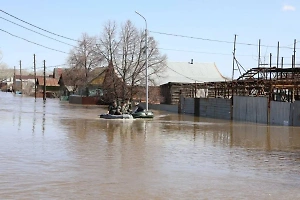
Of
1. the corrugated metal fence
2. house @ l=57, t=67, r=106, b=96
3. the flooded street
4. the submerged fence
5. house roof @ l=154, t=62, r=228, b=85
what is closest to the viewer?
the flooded street

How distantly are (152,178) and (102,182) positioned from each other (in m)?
1.53

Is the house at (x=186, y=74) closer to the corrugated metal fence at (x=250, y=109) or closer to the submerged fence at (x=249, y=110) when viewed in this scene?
the submerged fence at (x=249, y=110)

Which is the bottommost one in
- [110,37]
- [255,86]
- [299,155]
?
[299,155]

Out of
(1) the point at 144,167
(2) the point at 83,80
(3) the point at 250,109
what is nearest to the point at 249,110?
(3) the point at 250,109

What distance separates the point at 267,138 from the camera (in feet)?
86.5

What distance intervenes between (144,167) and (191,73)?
238 ft

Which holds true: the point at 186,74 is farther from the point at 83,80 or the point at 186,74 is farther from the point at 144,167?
the point at 144,167

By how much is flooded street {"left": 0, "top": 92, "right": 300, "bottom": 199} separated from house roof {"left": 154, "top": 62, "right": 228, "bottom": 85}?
2308 inches

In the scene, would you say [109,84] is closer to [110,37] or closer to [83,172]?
[110,37]

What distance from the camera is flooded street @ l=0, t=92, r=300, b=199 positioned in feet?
37.6

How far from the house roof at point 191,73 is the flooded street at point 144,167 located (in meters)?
58.6

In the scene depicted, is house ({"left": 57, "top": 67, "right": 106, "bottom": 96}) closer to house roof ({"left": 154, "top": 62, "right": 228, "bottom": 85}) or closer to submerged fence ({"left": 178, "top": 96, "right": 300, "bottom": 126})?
house roof ({"left": 154, "top": 62, "right": 228, "bottom": 85})

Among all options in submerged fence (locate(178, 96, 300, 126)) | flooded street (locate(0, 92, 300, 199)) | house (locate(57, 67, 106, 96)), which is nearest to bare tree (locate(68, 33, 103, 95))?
house (locate(57, 67, 106, 96))

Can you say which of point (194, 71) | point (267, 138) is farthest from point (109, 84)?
point (267, 138)
